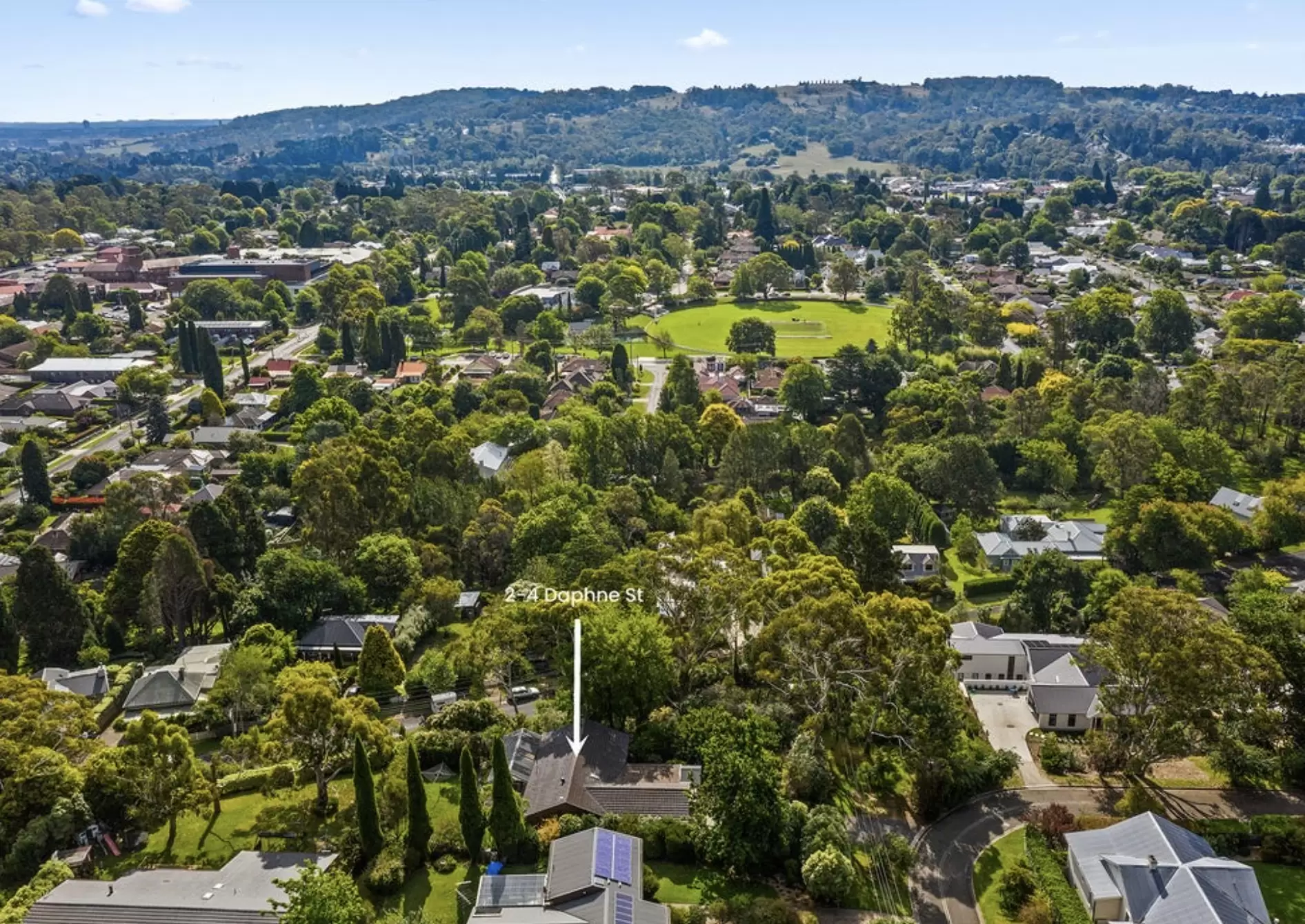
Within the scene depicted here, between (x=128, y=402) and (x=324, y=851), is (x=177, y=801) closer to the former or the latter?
(x=324, y=851)

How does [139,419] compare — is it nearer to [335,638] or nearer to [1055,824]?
[335,638]

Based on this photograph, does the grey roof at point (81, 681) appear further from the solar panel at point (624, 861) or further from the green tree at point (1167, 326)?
the green tree at point (1167, 326)

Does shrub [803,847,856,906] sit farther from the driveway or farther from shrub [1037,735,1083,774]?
shrub [1037,735,1083,774]

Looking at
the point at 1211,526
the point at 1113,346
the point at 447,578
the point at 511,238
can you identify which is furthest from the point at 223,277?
the point at 1211,526

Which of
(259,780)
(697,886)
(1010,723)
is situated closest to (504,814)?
(697,886)

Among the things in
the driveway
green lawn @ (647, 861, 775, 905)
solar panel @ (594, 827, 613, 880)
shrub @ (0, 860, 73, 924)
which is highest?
solar panel @ (594, 827, 613, 880)

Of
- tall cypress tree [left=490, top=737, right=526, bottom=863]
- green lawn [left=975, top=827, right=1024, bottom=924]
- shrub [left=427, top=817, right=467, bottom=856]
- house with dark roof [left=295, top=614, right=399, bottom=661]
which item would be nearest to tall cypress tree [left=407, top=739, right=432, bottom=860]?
shrub [left=427, top=817, right=467, bottom=856]
